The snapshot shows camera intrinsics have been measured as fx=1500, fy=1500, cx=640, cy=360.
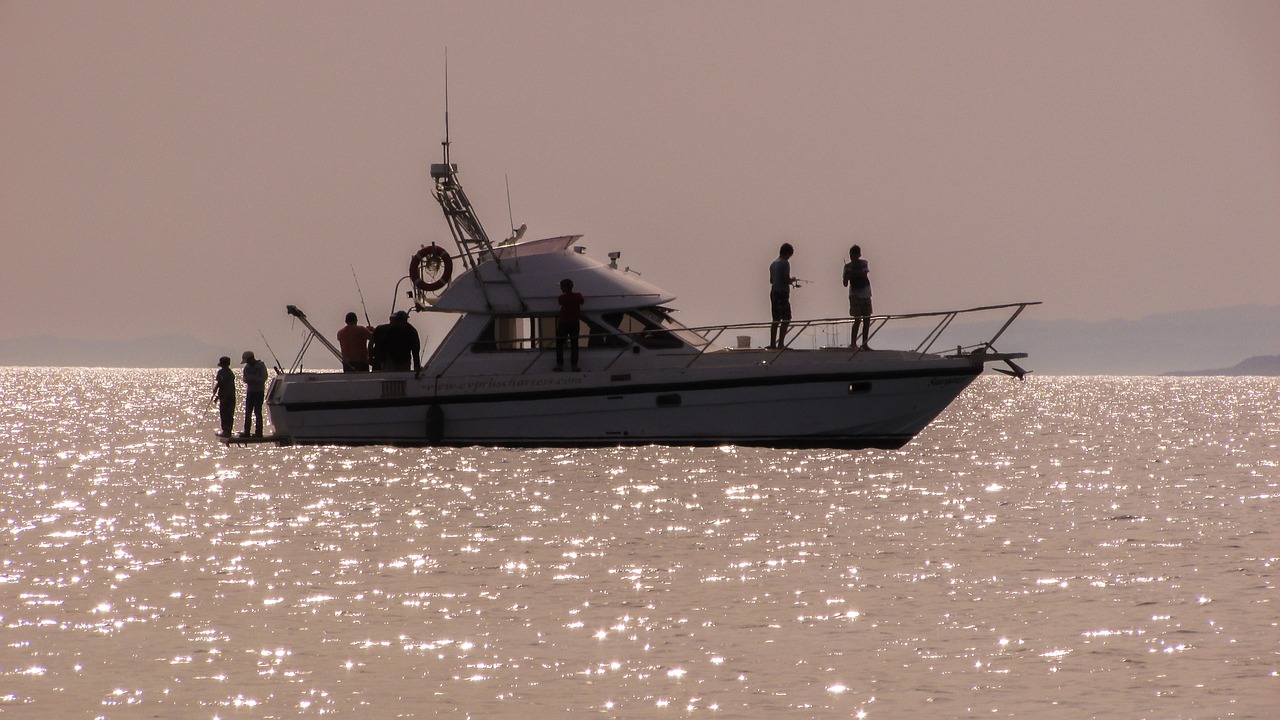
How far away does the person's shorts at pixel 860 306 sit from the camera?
75.9ft

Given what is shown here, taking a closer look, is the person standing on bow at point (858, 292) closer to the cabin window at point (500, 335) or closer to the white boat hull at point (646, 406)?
the white boat hull at point (646, 406)

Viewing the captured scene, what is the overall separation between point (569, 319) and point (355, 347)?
4295mm

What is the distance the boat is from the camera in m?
22.6

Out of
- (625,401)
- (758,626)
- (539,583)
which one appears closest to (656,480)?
(625,401)

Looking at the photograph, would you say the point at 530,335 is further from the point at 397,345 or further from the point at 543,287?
the point at 397,345

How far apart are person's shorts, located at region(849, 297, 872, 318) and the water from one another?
9.85 feet

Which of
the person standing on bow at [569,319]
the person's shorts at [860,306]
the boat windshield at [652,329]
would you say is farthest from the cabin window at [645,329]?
the person's shorts at [860,306]

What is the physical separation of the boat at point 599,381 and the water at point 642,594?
1876 millimetres

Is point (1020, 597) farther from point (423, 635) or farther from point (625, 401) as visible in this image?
point (625, 401)

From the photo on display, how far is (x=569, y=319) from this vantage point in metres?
23.2

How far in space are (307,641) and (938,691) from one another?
3.86 m

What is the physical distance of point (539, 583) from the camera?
11.4 m

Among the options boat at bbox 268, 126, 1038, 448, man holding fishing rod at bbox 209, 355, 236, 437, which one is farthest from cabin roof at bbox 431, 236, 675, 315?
man holding fishing rod at bbox 209, 355, 236, 437

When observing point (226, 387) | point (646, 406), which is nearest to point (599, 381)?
point (646, 406)
